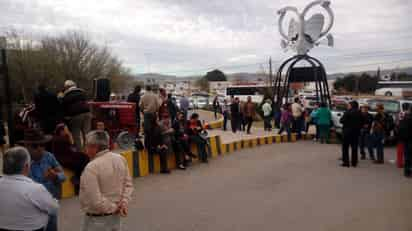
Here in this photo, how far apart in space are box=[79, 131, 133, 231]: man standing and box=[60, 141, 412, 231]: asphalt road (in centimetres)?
199

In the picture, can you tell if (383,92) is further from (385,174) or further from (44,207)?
(44,207)

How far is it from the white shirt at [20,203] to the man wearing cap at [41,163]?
113cm

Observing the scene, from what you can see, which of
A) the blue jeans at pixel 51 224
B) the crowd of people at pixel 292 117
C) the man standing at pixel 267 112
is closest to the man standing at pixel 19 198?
the blue jeans at pixel 51 224

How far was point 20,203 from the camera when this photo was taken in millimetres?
2947

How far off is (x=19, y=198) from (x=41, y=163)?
1.38 metres

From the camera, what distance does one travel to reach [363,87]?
74938 millimetres

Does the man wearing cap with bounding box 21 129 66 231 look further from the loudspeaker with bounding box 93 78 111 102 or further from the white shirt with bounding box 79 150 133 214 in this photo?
the loudspeaker with bounding box 93 78 111 102

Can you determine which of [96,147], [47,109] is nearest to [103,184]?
[96,147]

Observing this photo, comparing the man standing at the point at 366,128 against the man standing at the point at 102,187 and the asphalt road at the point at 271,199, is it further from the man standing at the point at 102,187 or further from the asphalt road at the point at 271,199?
the man standing at the point at 102,187

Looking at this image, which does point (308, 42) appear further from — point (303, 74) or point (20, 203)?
point (20, 203)

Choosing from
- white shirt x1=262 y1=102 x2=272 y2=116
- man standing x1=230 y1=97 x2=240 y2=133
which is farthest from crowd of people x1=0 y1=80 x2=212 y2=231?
white shirt x1=262 y1=102 x2=272 y2=116

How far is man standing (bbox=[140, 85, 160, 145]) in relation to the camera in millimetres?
9367

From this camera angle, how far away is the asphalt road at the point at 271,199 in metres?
5.44

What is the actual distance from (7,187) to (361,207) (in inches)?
218
